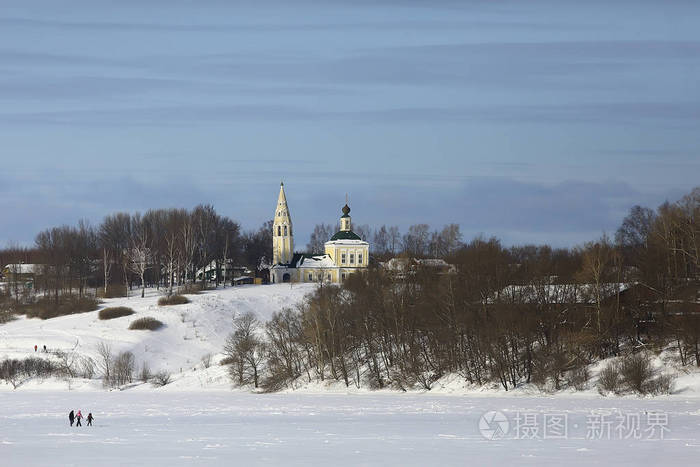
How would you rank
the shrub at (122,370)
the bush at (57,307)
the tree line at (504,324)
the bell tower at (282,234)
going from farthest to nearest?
1. the bell tower at (282,234)
2. the bush at (57,307)
3. the shrub at (122,370)
4. the tree line at (504,324)

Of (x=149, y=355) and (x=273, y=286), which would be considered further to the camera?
(x=273, y=286)

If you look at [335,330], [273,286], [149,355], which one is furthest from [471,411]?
[273,286]

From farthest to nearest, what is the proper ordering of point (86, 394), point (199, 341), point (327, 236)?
point (327, 236)
point (199, 341)
point (86, 394)

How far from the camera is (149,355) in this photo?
76.4 meters

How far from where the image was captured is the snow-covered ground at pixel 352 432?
3062 cm

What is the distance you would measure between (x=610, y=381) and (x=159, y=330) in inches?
1625

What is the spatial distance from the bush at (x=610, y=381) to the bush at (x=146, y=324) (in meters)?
40.7

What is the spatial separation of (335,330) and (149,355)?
17.6 m

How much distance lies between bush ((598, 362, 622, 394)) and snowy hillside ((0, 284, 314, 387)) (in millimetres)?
24526

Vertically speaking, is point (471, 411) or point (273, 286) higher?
point (273, 286)

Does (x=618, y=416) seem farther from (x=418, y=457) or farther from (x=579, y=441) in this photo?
(x=418, y=457)

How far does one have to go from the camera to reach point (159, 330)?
8262 cm

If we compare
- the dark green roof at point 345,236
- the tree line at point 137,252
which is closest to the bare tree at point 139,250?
the tree line at point 137,252

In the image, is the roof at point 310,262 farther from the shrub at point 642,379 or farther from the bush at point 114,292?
the shrub at point 642,379
